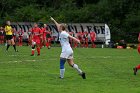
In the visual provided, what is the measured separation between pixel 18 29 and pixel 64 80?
1651 inches


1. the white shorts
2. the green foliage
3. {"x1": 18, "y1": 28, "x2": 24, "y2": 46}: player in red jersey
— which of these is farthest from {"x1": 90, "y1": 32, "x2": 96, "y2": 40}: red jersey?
the white shorts

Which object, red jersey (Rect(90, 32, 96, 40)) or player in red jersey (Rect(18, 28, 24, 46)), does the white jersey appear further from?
player in red jersey (Rect(18, 28, 24, 46))

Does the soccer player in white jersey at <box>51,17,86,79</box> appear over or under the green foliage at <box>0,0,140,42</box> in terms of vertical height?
over

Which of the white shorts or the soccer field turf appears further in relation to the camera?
the white shorts

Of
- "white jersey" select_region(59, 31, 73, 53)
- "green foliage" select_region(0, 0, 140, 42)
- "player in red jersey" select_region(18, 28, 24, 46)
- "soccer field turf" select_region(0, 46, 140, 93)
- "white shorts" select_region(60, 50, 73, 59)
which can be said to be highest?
"white jersey" select_region(59, 31, 73, 53)

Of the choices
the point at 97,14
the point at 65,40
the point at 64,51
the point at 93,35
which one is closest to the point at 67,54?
the point at 64,51

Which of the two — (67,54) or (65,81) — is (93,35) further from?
(65,81)

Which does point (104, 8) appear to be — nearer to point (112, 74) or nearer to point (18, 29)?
point (18, 29)

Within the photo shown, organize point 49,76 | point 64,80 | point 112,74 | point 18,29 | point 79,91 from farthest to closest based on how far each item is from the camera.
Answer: point 18,29
point 112,74
point 49,76
point 64,80
point 79,91

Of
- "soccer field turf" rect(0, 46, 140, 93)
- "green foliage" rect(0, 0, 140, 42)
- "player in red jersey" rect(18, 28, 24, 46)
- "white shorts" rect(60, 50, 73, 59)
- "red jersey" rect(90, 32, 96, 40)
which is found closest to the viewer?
"soccer field turf" rect(0, 46, 140, 93)

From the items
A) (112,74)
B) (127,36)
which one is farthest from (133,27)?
(112,74)

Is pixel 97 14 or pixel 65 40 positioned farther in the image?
pixel 97 14

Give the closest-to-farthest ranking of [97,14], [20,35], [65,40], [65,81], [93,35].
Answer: [65,81], [65,40], [93,35], [20,35], [97,14]

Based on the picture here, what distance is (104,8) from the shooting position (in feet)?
217
